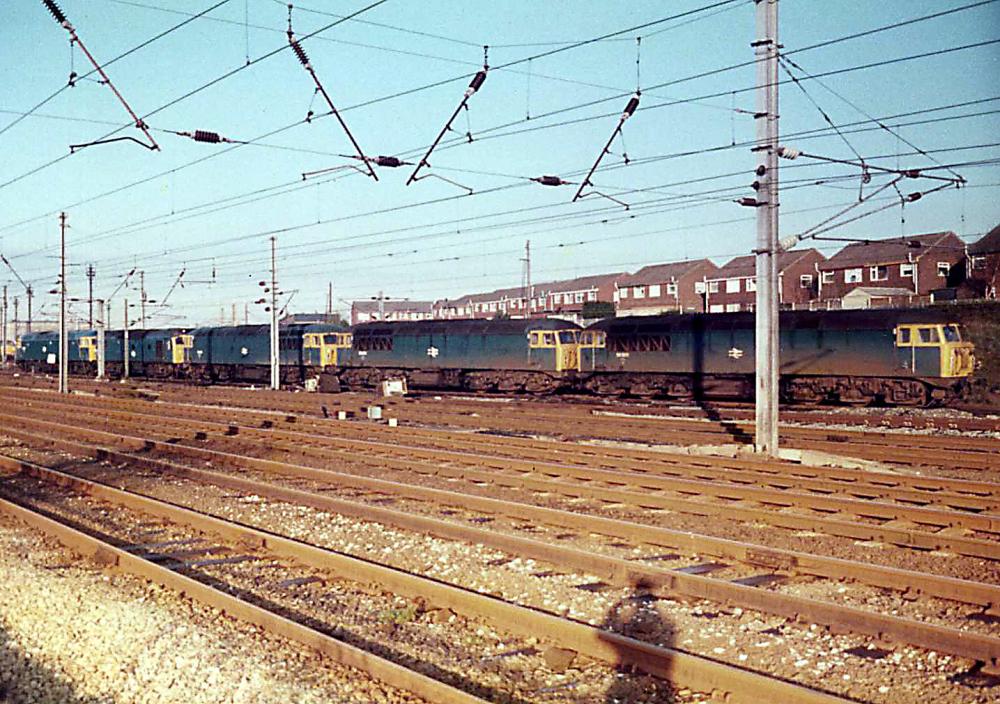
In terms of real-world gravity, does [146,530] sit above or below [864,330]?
below

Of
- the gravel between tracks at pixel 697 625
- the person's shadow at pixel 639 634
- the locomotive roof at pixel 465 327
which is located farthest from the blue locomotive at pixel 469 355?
the person's shadow at pixel 639 634

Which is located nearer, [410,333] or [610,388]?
[610,388]

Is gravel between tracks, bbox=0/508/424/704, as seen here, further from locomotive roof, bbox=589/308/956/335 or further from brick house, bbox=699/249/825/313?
brick house, bbox=699/249/825/313

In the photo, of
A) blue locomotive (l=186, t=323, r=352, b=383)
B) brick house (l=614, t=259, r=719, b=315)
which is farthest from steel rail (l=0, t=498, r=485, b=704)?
brick house (l=614, t=259, r=719, b=315)

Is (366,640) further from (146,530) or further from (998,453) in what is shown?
(998,453)

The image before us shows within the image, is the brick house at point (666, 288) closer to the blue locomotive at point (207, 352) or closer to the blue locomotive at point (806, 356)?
the blue locomotive at point (207, 352)

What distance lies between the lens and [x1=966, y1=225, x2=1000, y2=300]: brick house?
136 ft

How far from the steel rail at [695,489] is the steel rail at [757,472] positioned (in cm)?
36

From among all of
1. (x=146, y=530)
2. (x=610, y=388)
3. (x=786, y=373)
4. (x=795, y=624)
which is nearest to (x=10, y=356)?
(x=610, y=388)

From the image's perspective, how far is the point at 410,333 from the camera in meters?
39.6

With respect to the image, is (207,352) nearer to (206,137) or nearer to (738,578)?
(206,137)

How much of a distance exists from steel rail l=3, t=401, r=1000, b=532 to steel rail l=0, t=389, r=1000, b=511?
36 centimetres

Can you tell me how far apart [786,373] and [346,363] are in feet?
69.7

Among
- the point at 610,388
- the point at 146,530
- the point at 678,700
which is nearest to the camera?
the point at 678,700
